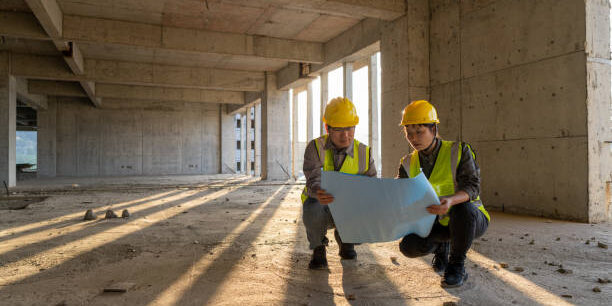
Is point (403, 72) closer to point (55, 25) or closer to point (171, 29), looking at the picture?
point (171, 29)

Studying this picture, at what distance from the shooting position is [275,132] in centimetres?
1800

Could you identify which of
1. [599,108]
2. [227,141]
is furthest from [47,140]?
[599,108]

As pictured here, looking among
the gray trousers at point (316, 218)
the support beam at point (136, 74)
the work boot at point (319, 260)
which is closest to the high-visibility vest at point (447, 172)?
the gray trousers at point (316, 218)

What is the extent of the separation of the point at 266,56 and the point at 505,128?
805cm

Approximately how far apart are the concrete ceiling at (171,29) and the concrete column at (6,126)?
0.55m

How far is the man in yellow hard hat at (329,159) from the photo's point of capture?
3096 millimetres

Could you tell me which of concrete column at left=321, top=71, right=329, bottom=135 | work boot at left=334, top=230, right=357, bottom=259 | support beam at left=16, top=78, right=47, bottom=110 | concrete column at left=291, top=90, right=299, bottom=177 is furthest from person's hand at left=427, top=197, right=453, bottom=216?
support beam at left=16, top=78, right=47, bottom=110

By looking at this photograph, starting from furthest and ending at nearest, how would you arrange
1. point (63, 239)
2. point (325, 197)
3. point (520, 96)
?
point (520, 96), point (63, 239), point (325, 197)

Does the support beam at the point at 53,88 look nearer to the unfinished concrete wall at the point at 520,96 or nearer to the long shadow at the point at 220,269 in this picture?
the long shadow at the point at 220,269

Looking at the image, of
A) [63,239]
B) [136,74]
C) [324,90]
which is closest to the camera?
[63,239]

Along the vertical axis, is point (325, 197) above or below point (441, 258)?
above

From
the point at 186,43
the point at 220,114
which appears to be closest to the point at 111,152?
the point at 220,114

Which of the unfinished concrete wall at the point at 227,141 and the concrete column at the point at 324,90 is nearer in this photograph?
the concrete column at the point at 324,90

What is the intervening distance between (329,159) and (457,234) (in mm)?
1127
